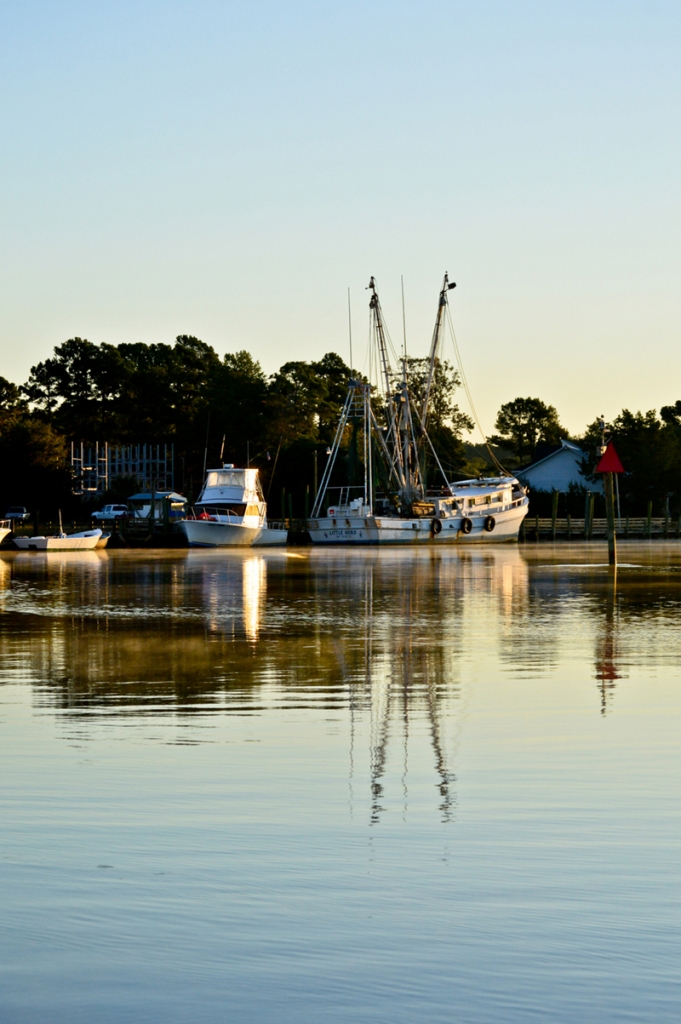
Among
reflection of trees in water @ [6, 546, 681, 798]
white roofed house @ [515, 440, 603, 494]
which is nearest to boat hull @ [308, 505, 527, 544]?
white roofed house @ [515, 440, 603, 494]

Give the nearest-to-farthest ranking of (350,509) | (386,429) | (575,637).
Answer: (575,637) → (350,509) → (386,429)

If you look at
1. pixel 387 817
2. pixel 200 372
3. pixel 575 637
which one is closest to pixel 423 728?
pixel 387 817

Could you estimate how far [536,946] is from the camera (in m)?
6.43

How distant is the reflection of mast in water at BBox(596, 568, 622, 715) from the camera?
16.1m

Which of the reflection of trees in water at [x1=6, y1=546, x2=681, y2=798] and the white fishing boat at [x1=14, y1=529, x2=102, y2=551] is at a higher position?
the white fishing boat at [x1=14, y1=529, x2=102, y2=551]

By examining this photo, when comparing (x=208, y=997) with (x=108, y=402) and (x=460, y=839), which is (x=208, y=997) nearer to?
(x=460, y=839)

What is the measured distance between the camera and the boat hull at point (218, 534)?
8688 cm

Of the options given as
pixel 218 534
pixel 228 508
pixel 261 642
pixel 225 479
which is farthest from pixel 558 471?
pixel 261 642

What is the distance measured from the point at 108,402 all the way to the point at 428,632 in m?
125

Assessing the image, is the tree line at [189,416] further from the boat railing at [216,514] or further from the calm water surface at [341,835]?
the calm water surface at [341,835]

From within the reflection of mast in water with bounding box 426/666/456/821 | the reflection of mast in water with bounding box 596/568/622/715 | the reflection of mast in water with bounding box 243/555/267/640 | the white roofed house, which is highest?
the white roofed house

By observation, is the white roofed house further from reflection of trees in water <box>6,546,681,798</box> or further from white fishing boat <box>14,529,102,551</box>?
reflection of trees in water <box>6,546,681,798</box>

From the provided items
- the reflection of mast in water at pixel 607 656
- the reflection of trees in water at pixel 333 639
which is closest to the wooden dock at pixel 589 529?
the reflection of trees in water at pixel 333 639

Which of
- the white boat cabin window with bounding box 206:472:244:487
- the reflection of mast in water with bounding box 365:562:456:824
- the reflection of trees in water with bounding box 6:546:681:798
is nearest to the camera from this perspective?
the reflection of mast in water with bounding box 365:562:456:824
